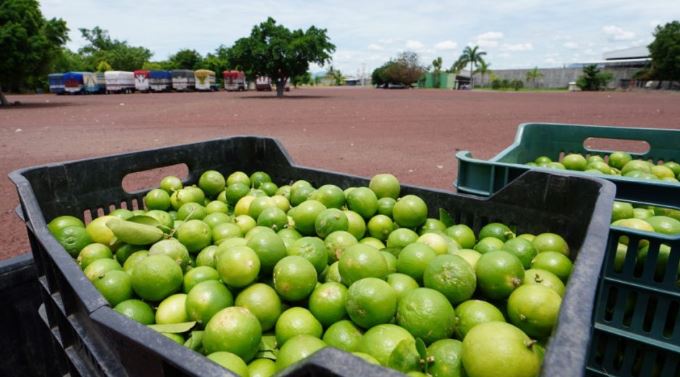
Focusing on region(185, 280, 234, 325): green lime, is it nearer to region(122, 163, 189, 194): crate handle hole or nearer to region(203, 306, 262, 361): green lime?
region(203, 306, 262, 361): green lime

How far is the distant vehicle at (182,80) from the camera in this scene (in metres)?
54.2

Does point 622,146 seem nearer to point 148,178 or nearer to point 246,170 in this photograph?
point 246,170

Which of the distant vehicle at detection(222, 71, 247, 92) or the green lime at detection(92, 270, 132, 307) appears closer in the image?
the green lime at detection(92, 270, 132, 307)

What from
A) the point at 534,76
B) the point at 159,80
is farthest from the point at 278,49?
the point at 534,76

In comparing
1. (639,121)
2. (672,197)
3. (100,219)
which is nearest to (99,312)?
(100,219)

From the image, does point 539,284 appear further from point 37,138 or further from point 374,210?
point 37,138

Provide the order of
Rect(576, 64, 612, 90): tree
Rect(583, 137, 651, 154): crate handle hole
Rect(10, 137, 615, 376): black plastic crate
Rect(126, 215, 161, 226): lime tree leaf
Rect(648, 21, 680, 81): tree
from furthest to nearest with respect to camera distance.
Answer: Rect(576, 64, 612, 90): tree
Rect(648, 21, 680, 81): tree
Rect(583, 137, 651, 154): crate handle hole
Rect(126, 215, 161, 226): lime tree leaf
Rect(10, 137, 615, 376): black plastic crate

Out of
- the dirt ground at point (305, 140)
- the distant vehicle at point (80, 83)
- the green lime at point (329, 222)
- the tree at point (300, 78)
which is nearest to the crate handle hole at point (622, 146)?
the dirt ground at point (305, 140)

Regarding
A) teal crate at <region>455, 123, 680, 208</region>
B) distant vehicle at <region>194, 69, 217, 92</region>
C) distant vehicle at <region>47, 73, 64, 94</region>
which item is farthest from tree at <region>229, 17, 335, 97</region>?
teal crate at <region>455, 123, 680, 208</region>

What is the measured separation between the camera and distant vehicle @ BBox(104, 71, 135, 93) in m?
49.9

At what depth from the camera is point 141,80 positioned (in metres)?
52.5

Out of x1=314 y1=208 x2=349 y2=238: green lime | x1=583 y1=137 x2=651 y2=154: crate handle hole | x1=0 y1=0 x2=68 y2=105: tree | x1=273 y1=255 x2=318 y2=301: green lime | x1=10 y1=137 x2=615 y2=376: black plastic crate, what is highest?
x1=0 y1=0 x2=68 y2=105: tree

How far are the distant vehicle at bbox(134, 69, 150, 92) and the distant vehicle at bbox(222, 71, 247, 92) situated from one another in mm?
9740

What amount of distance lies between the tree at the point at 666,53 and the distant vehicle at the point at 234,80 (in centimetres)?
5999
